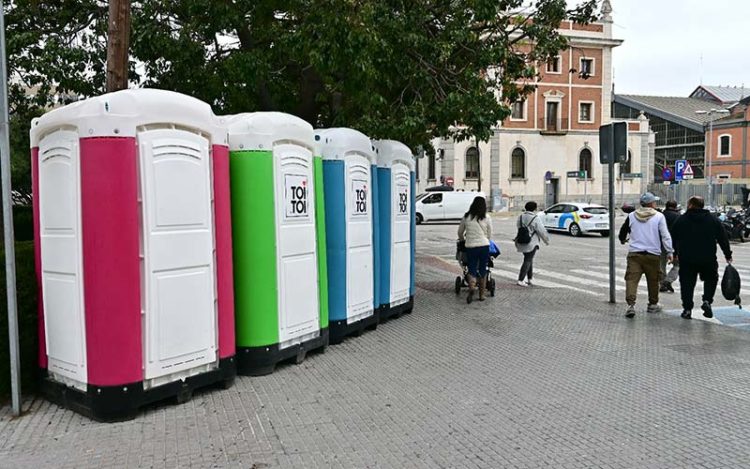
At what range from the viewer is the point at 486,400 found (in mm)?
5668

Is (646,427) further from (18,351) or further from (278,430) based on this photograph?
(18,351)

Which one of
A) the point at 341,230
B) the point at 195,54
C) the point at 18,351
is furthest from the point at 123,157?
the point at 195,54

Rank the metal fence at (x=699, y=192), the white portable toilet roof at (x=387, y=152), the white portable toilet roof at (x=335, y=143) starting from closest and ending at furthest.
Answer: the white portable toilet roof at (x=335, y=143)
the white portable toilet roof at (x=387, y=152)
the metal fence at (x=699, y=192)

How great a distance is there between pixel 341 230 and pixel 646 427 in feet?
12.6

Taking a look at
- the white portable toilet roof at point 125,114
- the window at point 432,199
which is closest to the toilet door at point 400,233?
A: the white portable toilet roof at point 125,114

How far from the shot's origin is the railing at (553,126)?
5162 centimetres

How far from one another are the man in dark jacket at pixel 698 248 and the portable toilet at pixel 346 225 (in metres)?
4.53

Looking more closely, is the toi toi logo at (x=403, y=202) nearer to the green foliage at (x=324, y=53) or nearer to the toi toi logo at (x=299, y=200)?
the green foliage at (x=324, y=53)

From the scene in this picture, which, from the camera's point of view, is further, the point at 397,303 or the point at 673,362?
the point at 397,303

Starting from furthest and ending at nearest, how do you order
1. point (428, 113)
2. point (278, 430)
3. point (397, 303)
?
point (428, 113), point (397, 303), point (278, 430)

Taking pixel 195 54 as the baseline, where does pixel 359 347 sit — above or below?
below

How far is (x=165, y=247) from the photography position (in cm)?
519

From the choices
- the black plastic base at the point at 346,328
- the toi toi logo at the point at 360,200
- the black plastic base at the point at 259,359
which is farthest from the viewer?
the toi toi logo at the point at 360,200

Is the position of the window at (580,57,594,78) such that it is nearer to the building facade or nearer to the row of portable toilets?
the building facade
